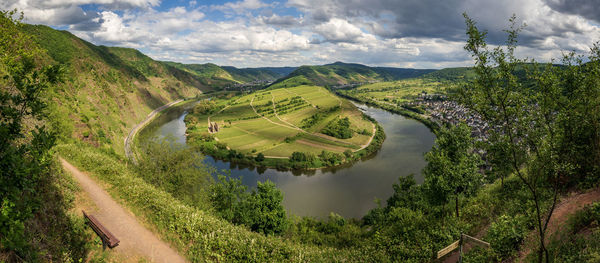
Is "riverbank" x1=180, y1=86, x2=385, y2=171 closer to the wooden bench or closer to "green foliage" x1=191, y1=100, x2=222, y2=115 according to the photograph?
"green foliage" x1=191, y1=100, x2=222, y2=115

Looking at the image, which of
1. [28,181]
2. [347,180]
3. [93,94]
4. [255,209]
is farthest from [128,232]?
[93,94]

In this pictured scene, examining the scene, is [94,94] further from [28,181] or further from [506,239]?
[506,239]

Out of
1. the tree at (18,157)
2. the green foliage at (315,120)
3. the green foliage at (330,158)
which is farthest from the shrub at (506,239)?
the green foliage at (315,120)

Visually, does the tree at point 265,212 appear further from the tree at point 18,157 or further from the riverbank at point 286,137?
the riverbank at point 286,137

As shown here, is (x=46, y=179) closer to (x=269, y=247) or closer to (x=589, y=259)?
(x=269, y=247)

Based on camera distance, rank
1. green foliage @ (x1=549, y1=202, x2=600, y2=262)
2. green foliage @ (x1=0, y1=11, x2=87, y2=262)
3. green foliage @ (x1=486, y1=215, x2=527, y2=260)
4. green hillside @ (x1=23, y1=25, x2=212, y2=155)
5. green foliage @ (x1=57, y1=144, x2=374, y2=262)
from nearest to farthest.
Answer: green foliage @ (x1=0, y1=11, x2=87, y2=262), green foliage @ (x1=549, y1=202, x2=600, y2=262), green foliage @ (x1=486, y1=215, x2=527, y2=260), green foliage @ (x1=57, y1=144, x2=374, y2=262), green hillside @ (x1=23, y1=25, x2=212, y2=155)

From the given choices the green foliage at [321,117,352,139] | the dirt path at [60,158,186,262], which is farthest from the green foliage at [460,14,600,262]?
the green foliage at [321,117,352,139]

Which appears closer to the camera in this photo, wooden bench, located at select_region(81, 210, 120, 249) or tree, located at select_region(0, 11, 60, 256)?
tree, located at select_region(0, 11, 60, 256)
